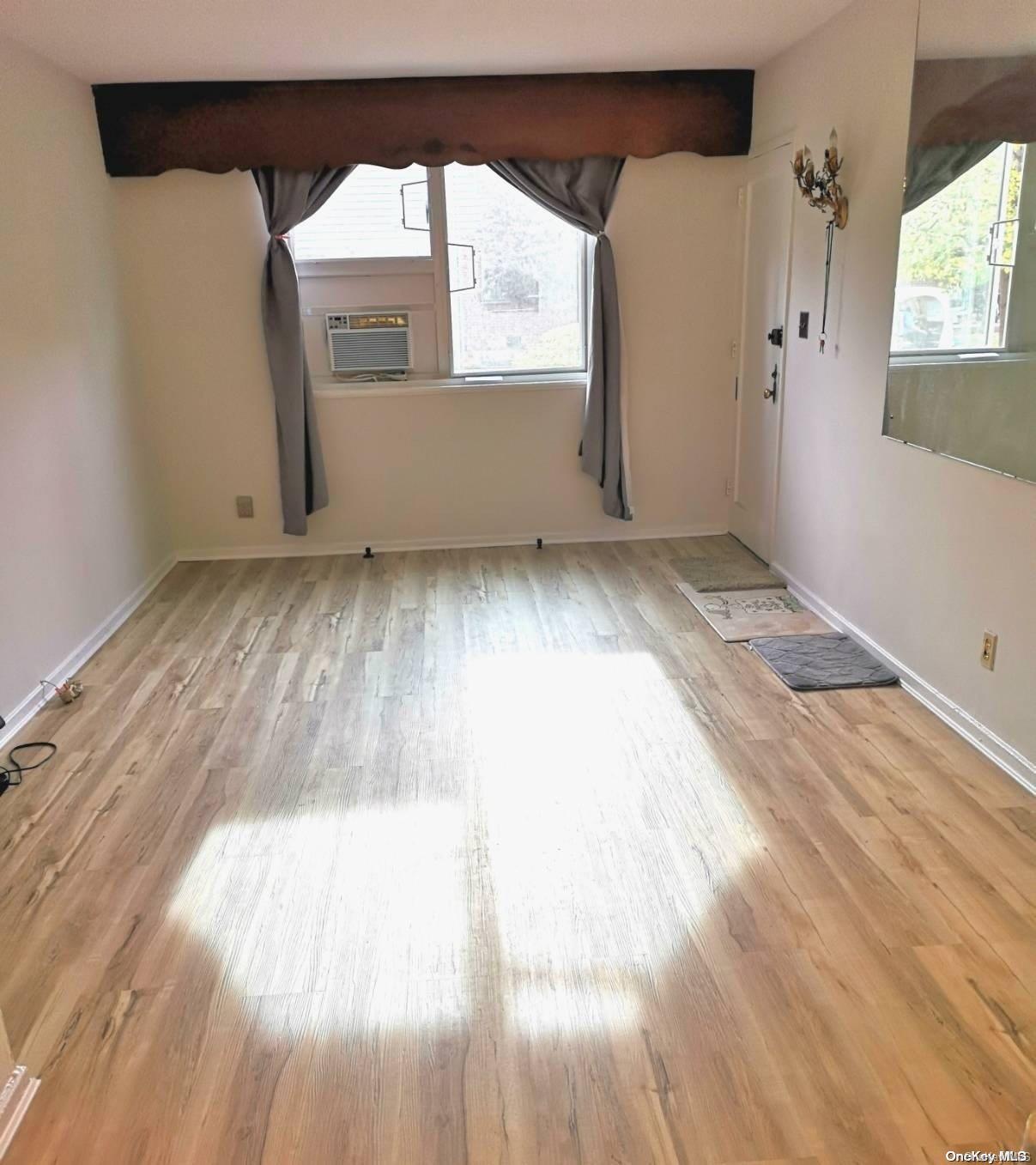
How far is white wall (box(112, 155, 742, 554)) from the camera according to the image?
4848mm

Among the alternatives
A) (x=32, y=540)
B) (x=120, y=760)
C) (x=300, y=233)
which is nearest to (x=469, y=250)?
(x=300, y=233)

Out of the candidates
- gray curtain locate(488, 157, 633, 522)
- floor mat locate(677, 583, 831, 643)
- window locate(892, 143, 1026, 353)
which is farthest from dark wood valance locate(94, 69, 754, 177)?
floor mat locate(677, 583, 831, 643)

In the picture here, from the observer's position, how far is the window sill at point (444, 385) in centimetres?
511

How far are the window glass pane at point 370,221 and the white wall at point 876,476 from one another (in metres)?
1.80

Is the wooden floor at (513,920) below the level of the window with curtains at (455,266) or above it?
below

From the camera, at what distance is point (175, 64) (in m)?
4.11

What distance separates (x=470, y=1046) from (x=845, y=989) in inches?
31.9

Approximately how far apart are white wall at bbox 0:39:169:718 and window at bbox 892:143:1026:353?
10.7ft

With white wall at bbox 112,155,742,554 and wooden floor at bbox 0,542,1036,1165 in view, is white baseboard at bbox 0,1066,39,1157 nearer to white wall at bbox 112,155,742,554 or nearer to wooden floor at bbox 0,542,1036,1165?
wooden floor at bbox 0,542,1036,1165

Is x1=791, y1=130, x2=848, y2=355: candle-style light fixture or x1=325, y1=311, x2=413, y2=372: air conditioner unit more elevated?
x1=791, y1=130, x2=848, y2=355: candle-style light fixture

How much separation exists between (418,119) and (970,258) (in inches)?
113

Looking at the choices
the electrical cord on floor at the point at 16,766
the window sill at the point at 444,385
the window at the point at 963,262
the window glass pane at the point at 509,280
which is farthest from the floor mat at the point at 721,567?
the electrical cord on floor at the point at 16,766

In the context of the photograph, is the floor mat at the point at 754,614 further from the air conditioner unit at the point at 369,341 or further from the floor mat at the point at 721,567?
the air conditioner unit at the point at 369,341

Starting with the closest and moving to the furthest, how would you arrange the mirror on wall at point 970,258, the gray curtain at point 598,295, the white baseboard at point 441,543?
1. the mirror on wall at point 970,258
2. the gray curtain at point 598,295
3. the white baseboard at point 441,543
